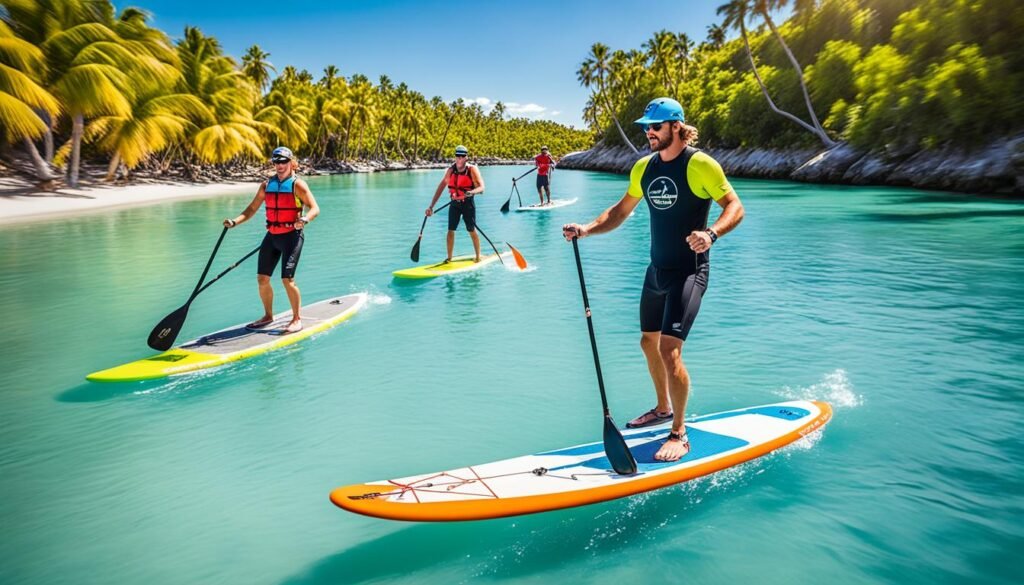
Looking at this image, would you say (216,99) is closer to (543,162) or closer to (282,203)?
(543,162)

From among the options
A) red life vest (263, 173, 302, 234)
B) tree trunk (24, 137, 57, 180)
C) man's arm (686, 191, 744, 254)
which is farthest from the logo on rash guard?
tree trunk (24, 137, 57, 180)

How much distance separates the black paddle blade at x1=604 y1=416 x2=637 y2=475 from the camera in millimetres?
4246

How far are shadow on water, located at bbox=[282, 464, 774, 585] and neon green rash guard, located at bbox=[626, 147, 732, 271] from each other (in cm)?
175

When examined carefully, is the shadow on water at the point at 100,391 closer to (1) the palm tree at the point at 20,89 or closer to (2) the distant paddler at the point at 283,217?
(2) the distant paddler at the point at 283,217

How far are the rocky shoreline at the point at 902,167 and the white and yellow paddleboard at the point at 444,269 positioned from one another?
26.3 meters

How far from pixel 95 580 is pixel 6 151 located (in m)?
44.9

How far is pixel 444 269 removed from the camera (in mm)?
13156

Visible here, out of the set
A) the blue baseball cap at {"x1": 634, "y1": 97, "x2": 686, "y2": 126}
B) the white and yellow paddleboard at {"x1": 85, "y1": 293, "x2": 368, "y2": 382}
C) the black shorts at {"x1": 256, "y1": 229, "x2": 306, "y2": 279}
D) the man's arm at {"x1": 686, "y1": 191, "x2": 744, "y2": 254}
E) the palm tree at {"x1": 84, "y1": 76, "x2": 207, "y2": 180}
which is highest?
the palm tree at {"x1": 84, "y1": 76, "x2": 207, "y2": 180}

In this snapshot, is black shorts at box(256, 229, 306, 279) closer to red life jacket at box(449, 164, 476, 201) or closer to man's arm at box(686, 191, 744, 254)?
red life jacket at box(449, 164, 476, 201)

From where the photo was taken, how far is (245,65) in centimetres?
7475

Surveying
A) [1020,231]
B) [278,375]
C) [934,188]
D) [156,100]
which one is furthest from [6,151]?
[934,188]

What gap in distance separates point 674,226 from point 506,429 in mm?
2485

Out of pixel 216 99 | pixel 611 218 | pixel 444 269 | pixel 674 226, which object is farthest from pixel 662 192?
pixel 216 99

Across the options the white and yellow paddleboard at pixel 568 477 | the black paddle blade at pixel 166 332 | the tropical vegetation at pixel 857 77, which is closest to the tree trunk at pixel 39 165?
the black paddle blade at pixel 166 332
